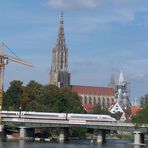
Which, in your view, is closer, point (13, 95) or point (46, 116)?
point (46, 116)

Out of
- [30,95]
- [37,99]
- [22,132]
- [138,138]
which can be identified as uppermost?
[30,95]

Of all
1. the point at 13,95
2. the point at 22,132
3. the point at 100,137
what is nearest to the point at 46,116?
the point at 22,132

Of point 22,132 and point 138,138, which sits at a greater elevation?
point 22,132

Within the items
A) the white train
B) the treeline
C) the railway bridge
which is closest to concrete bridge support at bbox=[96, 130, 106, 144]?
the railway bridge

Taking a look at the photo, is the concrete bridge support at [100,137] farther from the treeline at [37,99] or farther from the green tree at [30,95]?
the green tree at [30,95]

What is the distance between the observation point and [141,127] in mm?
122500

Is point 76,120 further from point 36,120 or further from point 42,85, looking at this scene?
point 42,85

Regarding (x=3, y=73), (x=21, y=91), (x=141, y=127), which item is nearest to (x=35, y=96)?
(x=21, y=91)

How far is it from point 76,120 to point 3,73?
25998mm

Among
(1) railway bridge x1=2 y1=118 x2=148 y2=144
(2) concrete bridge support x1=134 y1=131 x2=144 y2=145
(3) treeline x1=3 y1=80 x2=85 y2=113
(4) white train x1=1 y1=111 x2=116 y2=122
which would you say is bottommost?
(2) concrete bridge support x1=134 y1=131 x2=144 y2=145

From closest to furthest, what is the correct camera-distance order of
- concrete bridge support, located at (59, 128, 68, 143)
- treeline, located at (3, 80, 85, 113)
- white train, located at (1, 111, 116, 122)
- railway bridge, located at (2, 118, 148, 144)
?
railway bridge, located at (2, 118, 148, 144)
concrete bridge support, located at (59, 128, 68, 143)
white train, located at (1, 111, 116, 122)
treeline, located at (3, 80, 85, 113)

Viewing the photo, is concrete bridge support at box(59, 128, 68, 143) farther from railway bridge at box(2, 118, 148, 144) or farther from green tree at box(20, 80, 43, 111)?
green tree at box(20, 80, 43, 111)

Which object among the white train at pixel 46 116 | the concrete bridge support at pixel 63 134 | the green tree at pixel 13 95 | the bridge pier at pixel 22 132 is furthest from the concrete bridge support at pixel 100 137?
the green tree at pixel 13 95

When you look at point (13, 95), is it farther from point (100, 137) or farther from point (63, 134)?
point (100, 137)
